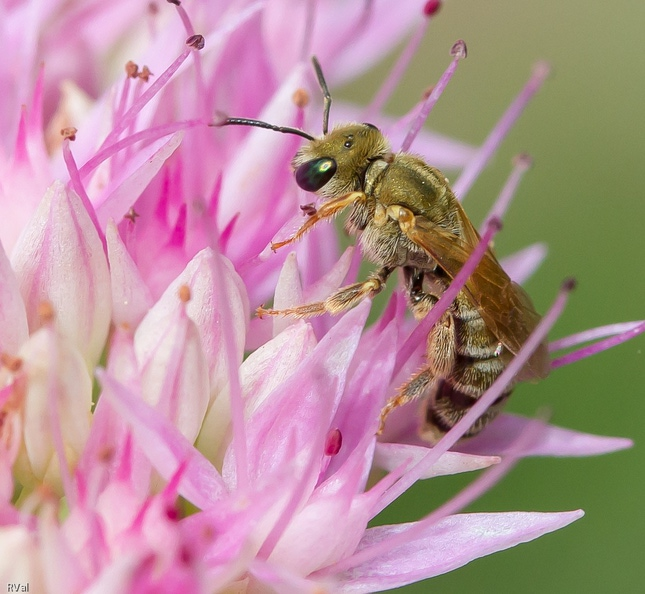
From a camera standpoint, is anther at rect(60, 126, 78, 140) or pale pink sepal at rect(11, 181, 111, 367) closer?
pale pink sepal at rect(11, 181, 111, 367)

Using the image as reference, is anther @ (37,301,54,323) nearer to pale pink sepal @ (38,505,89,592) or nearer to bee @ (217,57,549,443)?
pale pink sepal @ (38,505,89,592)

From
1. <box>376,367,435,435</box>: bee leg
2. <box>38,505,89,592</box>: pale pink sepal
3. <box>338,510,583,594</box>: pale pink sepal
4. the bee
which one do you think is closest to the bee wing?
the bee

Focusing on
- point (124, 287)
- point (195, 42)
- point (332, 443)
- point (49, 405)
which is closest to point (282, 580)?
point (332, 443)

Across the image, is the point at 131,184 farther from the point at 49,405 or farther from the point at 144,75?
the point at 49,405

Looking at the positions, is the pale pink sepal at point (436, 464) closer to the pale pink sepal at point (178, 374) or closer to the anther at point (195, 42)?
the pale pink sepal at point (178, 374)

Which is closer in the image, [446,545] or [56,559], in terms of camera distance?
[56,559]

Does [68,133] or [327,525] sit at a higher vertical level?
[68,133]
